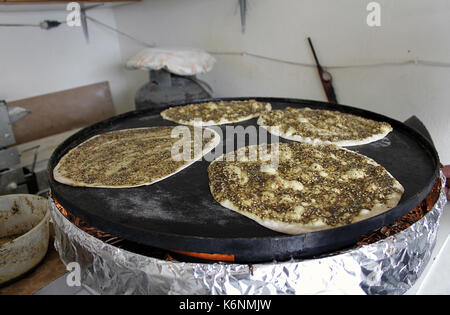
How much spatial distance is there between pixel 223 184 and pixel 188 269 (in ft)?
1.48

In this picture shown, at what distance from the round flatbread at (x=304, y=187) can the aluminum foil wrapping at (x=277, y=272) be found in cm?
13

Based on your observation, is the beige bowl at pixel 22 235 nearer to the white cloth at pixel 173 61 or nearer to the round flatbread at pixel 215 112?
the round flatbread at pixel 215 112

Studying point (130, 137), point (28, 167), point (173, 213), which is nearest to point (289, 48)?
point (130, 137)

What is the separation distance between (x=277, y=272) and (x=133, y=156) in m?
1.05

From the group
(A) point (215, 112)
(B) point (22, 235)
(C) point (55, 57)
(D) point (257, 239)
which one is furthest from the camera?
(C) point (55, 57)

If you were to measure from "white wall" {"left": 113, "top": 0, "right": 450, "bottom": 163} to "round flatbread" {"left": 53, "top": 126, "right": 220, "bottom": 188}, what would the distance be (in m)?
1.27

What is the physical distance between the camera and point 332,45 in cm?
270

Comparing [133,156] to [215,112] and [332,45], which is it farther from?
[332,45]

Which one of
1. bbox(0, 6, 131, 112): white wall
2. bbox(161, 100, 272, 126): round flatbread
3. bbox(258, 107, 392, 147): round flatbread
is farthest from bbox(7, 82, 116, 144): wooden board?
bbox(258, 107, 392, 147): round flatbread

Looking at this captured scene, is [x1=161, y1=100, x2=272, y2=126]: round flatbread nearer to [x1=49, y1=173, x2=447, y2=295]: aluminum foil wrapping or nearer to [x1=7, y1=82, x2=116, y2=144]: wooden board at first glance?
[x1=49, y1=173, x2=447, y2=295]: aluminum foil wrapping

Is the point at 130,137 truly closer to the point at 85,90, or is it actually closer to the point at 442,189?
the point at 442,189

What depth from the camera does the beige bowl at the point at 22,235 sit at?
1.70 meters

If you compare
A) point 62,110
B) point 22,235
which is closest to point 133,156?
point 22,235

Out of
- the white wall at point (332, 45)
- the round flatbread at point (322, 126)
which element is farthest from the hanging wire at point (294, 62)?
the round flatbread at point (322, 126)
